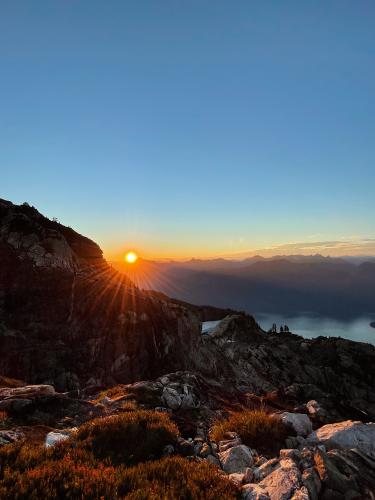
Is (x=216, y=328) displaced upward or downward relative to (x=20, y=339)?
downward

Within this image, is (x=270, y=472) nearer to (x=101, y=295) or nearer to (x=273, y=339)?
(x=101, y=295)

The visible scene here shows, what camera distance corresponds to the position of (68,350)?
33.8 metres

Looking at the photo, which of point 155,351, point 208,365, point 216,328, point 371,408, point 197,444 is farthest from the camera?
point 216,328

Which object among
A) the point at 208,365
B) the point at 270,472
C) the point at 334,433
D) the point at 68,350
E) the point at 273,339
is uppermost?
the point at 270,472

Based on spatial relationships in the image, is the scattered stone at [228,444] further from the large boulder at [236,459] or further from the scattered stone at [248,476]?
the scattered stone at [248,476]

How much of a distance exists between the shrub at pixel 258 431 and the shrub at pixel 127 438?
1863 mm

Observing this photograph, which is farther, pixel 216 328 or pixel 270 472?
pixel 216 328

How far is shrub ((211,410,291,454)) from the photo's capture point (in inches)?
388

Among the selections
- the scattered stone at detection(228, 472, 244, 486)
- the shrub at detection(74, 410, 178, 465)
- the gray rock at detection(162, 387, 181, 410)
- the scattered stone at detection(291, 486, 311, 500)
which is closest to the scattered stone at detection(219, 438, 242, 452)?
the shrub at detection(74, 410, 178, 465)

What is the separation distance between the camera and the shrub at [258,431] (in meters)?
9.84

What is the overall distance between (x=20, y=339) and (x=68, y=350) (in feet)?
14.9

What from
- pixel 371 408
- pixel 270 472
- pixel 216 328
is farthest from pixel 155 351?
pixel 371 408

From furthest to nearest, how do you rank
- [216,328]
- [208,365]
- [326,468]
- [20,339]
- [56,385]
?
1. [216,328]
2. [208,365]
3. [20,339]
4. [56,385]
5. [326,468]

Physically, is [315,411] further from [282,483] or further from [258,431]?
[282,483]
